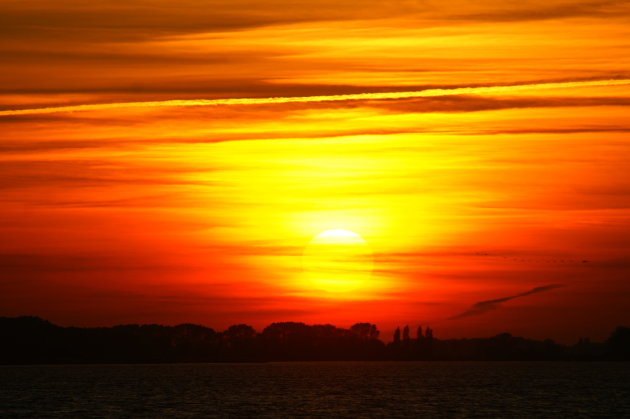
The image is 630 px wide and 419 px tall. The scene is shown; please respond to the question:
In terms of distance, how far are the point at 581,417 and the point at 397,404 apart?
110 ft

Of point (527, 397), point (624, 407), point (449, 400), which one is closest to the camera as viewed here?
point (624, 407)

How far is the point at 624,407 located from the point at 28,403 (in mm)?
84214

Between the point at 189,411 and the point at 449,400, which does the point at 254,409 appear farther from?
the point at 449,400

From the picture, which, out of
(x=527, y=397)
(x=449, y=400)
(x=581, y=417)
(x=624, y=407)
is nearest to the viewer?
(x=581, y=417)

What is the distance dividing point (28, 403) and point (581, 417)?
78446 millimetres

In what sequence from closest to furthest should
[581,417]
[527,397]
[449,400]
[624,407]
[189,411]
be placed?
[581,417] < [189,411] < [624,407] < [449,400] < [527,397]

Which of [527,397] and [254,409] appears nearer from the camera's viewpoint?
[254,409]

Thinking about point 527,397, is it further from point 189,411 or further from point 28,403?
point 28,403

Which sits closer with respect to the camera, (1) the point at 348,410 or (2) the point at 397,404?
(1) the point at 348,410

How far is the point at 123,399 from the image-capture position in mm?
188000

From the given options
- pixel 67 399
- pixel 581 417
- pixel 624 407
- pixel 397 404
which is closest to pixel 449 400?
pixel 397 404

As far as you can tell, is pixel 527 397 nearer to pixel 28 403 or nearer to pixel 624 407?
pixel 624 407

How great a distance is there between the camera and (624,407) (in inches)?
6767

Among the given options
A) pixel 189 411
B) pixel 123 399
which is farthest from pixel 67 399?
pixel 189 411
